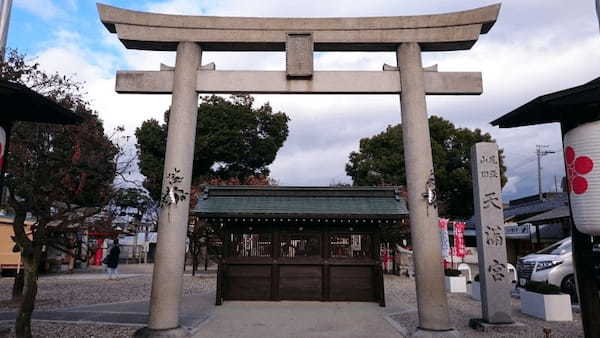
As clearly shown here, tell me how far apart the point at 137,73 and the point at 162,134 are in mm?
24174

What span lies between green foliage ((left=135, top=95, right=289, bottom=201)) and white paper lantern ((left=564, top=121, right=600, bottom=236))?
26761mm

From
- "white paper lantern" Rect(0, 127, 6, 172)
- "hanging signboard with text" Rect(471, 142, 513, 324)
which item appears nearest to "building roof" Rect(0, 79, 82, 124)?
"white paper lantern" Rect(0, 127, 6, 172)

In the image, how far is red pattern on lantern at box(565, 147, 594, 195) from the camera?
5684 millimetres

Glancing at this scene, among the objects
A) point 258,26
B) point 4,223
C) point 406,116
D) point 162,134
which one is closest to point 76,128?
point 258,26

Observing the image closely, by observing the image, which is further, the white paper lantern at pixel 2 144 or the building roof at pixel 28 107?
the white paper lantern at pixel 2 144

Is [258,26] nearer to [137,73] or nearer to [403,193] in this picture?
[137,73]

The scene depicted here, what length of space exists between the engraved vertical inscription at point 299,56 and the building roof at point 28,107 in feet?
14.8

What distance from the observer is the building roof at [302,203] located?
1325 cm

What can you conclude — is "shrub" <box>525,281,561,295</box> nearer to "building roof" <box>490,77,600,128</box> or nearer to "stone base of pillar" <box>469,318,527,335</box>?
"stone base of pillar" <box>469,318,527,335</box>

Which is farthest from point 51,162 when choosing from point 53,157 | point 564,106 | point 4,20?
point 564,106

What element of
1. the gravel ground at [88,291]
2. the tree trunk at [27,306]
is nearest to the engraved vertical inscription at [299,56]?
the tree trunk at [27,306]

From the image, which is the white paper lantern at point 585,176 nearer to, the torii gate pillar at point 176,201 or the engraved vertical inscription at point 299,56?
the engraved vertical inscription at point 299,56

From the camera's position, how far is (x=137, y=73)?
862 cm

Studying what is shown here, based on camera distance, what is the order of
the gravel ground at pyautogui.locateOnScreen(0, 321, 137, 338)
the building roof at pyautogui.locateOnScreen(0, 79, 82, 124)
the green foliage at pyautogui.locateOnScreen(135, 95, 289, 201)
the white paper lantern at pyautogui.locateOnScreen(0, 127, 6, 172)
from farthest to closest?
the green foliage at pyautogui.locateOnScreen(135, 95, 289, 201)
the gravel ground at pyautogui.locateOnScreen(0, 321, 137, 338)
the white paper lantern at pyautogui.locateOnScreen(0, 127, 6, 172)
the building roof at pyautogui.locateOnScreen(0, 79, 82, 124)
